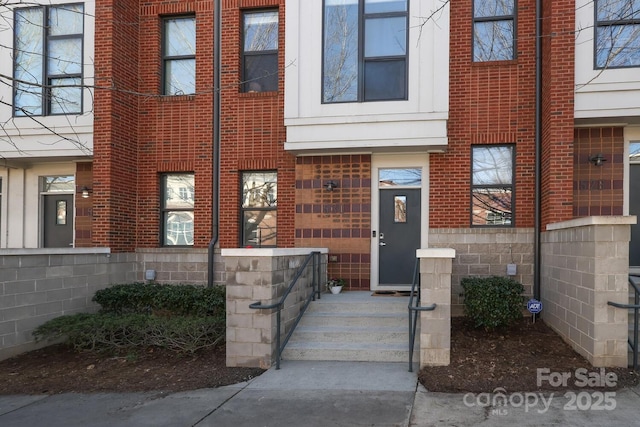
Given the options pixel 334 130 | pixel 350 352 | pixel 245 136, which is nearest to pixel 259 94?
pixel 245 136

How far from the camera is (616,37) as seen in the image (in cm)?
841

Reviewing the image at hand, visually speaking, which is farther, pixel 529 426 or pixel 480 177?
pixel 480 177

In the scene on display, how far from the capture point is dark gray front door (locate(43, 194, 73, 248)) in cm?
1134

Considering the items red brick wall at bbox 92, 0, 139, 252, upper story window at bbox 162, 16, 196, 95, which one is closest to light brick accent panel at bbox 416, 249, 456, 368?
red brick wall at bbox 92, 0, 139, 252

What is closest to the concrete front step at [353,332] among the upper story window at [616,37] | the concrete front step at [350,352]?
the concrete front step at [350,352]

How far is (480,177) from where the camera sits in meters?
9.45

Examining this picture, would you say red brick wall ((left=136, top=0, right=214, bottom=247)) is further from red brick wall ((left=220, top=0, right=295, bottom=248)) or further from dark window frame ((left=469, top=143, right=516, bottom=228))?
dark window frame ((left=469, top=143, right=516, bottom=228))

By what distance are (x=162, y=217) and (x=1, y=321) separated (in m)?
3.96

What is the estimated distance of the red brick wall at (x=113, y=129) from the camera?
32.8ft

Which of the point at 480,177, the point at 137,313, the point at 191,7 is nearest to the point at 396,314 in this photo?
the point at 480,177

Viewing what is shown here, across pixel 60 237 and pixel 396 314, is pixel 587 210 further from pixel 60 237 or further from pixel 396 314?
pixel 60 237

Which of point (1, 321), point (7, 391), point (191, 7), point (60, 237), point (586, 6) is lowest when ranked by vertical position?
point (7, 391)

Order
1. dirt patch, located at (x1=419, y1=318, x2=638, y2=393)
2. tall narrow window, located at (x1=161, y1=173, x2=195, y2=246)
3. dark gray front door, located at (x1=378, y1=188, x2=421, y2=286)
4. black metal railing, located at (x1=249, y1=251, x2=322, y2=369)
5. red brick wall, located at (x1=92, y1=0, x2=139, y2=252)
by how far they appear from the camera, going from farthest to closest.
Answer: tall narrow window, located at (x1=161, y1=173, x2=195, y2=246)
red brick wall, located at (x1=92, y1=0, x2=139, y2=252)
dark gray front door, located at (x1=378, y1=188, x2=421, y2=286)
black metal railing, located at (x1=249, y1=251, x2=322, y2=369)
dirt patch, located at (x1=419, y1=318, x2=638, y2=393)

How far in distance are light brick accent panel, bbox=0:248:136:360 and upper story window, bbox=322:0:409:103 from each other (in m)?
5.60
